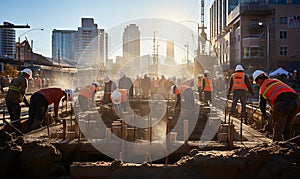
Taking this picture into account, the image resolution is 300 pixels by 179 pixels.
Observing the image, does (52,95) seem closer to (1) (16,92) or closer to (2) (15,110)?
(1) (16,92)

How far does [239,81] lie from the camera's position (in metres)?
10.0

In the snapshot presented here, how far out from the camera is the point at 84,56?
70.9m

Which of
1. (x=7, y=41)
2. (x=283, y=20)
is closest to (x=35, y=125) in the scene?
(x=283, y=20)

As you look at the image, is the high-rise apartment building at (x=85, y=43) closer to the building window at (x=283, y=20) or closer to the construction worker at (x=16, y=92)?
the building window at (x=283, y=20)

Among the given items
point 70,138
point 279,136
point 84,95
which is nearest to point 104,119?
point 84,95

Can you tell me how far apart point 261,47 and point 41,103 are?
40.5m

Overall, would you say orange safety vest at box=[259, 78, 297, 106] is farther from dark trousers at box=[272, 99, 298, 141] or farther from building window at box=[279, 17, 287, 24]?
building window at box=[279, 17, 287, 24]

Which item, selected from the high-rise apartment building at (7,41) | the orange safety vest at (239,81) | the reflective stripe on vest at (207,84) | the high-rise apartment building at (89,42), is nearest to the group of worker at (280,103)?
the orange safety vest at (239,81)

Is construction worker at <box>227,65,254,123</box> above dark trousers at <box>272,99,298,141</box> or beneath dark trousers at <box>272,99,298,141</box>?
above

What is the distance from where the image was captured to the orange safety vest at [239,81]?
995 centimetres

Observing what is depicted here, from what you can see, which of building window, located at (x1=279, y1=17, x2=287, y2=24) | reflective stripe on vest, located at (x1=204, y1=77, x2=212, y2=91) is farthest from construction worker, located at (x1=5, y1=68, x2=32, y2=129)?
building window, located at (x1=279, y1=17, x2=287, y2=24)

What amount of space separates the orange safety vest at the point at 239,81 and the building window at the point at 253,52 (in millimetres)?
36322

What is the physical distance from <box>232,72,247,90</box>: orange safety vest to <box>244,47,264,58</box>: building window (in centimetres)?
3632

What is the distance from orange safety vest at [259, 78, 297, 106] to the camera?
6328 millimetres
